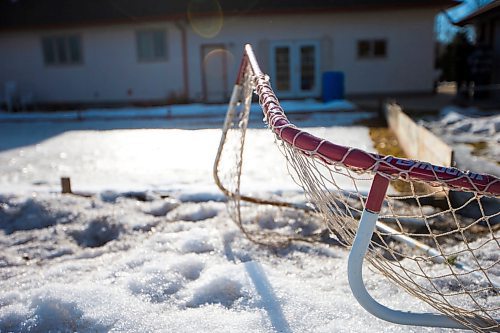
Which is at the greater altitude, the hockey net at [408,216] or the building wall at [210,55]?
the building wall at [210,55]

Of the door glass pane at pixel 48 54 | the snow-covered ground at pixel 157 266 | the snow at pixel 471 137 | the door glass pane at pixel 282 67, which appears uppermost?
the door glass pane at pixel 48 54

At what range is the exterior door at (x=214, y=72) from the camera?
16875mm

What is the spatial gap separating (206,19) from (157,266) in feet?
48.9

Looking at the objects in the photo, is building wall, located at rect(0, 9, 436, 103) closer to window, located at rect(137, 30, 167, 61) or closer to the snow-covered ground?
window, located at rect(137, 30, 167, 61)

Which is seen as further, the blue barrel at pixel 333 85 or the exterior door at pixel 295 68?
the exterior door at pixel 295 68

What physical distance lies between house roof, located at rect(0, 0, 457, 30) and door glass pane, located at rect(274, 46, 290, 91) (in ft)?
4.86

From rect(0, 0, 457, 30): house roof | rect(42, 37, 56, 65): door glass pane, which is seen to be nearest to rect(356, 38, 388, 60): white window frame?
rect(0, 0, 457, 30): house roof

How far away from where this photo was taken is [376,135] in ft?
28.9

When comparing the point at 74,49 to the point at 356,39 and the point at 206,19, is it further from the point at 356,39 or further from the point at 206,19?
the point at 356,39

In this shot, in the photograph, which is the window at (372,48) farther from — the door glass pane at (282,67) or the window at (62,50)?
the window at (62,50)

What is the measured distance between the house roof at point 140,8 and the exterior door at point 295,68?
4.41 feet

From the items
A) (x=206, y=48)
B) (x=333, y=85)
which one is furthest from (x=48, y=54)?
(x=333, y=85)

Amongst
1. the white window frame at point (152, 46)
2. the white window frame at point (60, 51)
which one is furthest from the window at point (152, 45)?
the white window frame at point (60, 51)

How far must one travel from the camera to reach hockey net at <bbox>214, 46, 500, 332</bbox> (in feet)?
4.86
